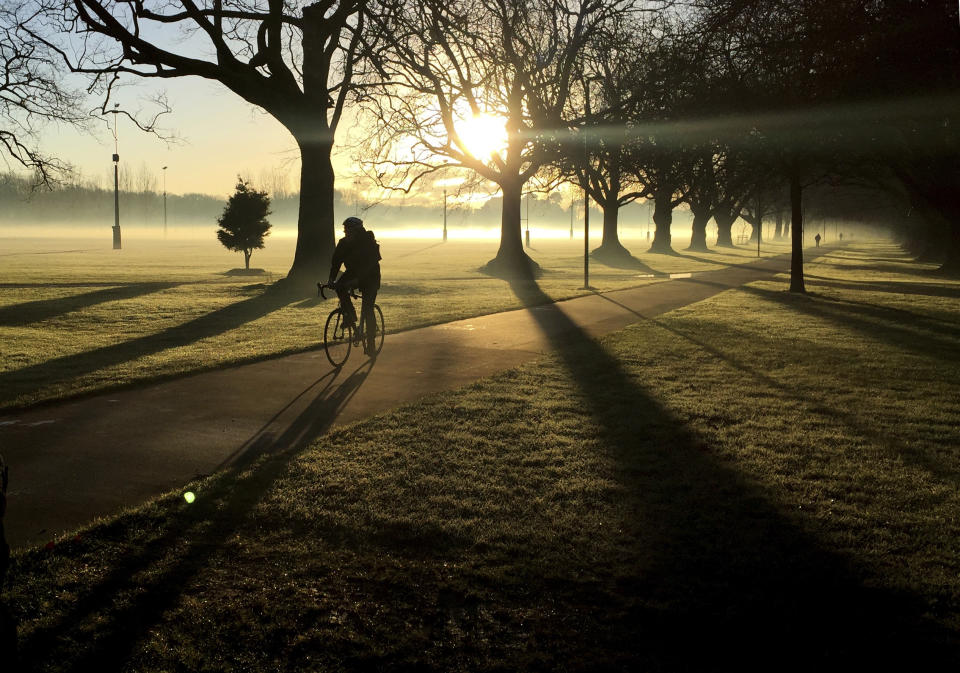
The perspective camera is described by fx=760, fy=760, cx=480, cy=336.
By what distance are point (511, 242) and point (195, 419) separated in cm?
2873

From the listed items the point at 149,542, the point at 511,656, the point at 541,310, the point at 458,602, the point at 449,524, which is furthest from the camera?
the point at 541,310

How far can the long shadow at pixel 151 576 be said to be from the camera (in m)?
3.16

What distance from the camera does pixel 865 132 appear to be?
1834cm

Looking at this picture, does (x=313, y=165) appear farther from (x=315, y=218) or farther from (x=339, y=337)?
(x=339, y=337)

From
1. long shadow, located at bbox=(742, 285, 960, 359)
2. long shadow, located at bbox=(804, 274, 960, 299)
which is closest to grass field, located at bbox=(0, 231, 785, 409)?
long shadow, located at bbox=(742, 285, 960, 359)

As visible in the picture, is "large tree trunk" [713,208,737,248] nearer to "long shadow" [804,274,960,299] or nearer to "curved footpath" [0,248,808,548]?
"long shadow" [804,274,960,299]

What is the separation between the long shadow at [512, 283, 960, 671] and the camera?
3168mm

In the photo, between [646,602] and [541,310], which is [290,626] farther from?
[541,310]

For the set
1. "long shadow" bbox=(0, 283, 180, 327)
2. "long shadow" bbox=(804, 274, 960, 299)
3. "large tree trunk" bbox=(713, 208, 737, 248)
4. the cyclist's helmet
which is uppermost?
"large tree trunk" bbox=(713, 208, 737, 248)

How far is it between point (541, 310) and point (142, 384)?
9.95 m

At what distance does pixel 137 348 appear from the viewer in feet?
37.9

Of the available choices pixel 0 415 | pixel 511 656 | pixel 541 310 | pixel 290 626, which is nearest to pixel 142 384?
pixel 0 415

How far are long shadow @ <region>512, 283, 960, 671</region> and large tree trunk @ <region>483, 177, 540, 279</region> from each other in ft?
92.2

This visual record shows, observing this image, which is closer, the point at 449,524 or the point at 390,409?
the point at 449,524
